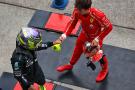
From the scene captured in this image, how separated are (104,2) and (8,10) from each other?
1920 millimetres

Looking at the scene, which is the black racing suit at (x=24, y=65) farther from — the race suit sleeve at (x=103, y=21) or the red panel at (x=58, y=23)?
the red panel at (x=58, y=23)

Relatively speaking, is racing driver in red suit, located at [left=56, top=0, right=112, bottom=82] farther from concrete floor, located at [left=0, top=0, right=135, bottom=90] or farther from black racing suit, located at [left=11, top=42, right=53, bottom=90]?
concrete floor, located at [left=0, top=0, right=135, bottom=90]

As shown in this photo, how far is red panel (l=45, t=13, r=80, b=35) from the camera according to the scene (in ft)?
23.4

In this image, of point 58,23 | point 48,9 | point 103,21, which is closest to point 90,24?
point 103,21

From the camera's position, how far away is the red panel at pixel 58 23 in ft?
23.4

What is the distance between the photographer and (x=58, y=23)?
7250mm

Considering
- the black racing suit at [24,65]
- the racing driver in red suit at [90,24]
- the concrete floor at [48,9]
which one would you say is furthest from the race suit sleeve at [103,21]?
the concrete floor at [48,9]

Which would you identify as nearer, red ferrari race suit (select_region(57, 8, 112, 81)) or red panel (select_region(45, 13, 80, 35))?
red ferrari race suit (select_region(57, 8, 112, 81))

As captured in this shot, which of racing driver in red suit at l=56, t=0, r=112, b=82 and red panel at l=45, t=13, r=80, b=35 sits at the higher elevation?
racing driver in red suit at l=56, t=0, r=112, b=82

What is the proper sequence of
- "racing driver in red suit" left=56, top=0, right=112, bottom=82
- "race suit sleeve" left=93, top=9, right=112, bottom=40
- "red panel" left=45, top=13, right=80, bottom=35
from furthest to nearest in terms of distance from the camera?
1. "red panel" left=45, top=13, right=80, bottom=35
2. "race suit sleeve" left=93, top=9, right=112, bottom=40
3. "racing driver in red suit" left=56, top=0, right=112, bottom=82

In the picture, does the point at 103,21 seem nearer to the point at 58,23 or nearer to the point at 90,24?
the point at 90,24

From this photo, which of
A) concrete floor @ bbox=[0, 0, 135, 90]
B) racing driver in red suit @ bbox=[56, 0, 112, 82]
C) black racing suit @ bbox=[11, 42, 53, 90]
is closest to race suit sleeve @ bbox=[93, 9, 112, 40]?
racing driver in red suit @ bbox=[56, 0, 112, 82]

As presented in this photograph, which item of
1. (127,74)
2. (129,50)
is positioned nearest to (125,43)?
(129,50)

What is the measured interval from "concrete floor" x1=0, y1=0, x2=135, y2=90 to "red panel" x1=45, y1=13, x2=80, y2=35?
0.22m
